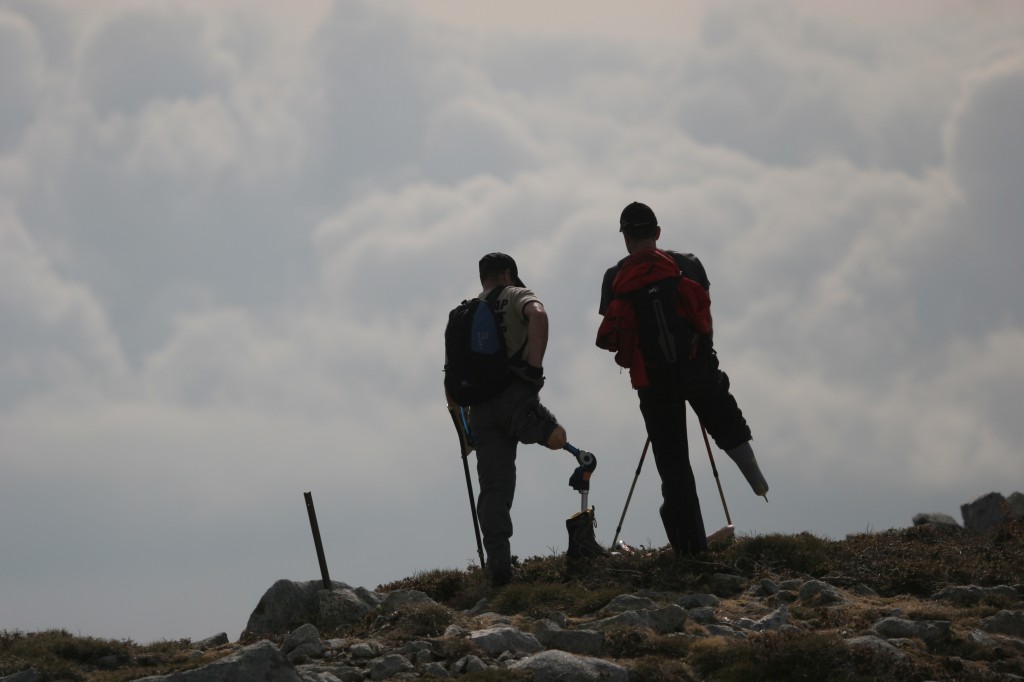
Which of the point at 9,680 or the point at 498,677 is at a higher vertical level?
the point at 9,680

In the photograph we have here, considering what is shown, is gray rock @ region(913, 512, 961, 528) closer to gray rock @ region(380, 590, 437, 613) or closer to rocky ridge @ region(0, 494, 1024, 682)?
rocky ridge @ region(0, 494, 1024, 682)

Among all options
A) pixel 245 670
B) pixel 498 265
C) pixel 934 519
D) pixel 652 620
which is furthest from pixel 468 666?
pixel 934 519

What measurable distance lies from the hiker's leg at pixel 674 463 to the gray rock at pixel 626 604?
61.1 inches

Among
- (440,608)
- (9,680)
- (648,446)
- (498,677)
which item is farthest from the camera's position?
(648,446)

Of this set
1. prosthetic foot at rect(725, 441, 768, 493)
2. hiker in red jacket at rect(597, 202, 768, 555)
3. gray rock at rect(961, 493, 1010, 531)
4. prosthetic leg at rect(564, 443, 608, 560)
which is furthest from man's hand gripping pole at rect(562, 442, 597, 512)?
gray rock at rect(961, 493, 1010, 531)

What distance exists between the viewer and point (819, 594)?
36.9 feet

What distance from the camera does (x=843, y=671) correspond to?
8906 mm

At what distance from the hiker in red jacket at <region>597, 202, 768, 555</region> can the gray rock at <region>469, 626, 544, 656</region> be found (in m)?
3.14

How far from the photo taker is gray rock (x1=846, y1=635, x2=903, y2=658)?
9.23 m

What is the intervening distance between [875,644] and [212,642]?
228 inches

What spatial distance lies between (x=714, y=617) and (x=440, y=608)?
235 centimetres

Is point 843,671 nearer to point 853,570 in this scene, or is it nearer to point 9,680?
point 853,570

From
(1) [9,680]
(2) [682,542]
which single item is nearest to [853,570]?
(2) [682,542]

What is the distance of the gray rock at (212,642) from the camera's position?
36.5 ft
